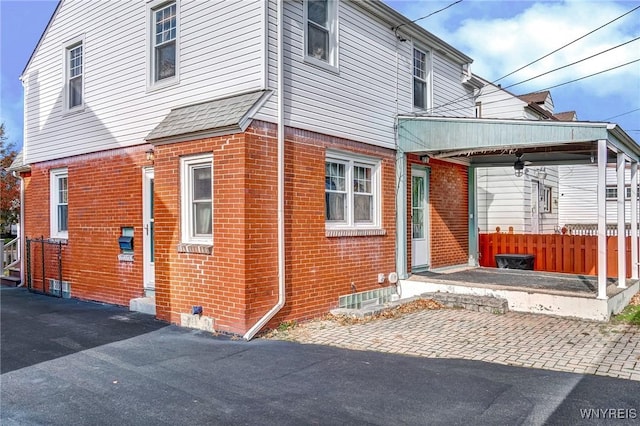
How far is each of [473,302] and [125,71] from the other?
8216 mm

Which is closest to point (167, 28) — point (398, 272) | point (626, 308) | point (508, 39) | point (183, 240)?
point (183, 240)

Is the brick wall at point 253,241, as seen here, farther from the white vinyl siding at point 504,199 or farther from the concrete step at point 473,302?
the white vinyl siding at point 504,199

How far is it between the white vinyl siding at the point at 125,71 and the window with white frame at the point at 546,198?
49.1 ft

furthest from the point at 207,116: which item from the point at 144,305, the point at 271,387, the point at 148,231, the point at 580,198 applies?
the point at 580,198

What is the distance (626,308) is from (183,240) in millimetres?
8260

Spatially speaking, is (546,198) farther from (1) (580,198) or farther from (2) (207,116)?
(2) (207,116)

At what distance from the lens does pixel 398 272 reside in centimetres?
1052

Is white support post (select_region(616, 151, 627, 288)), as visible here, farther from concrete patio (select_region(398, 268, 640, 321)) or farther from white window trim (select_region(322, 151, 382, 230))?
white window trim (select_region(322, 151, 382, 230))

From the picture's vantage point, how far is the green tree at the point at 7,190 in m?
19.4

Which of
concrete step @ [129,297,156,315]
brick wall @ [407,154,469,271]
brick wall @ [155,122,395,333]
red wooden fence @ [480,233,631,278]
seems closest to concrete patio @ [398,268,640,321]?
brick wall @ [407,154,469,271]

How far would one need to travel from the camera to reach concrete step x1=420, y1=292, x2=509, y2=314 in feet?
29.3

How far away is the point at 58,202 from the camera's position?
11.5 metres

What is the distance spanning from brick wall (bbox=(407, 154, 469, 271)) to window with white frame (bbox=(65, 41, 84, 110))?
25.4 ft

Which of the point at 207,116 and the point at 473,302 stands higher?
the point at 207,116
